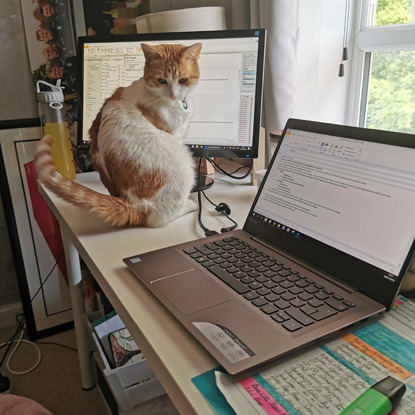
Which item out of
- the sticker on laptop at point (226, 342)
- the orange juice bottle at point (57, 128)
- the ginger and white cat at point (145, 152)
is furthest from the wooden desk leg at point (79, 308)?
the sticker on laptop at point (226, 342)

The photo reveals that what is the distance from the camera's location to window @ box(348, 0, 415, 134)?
3.96ft

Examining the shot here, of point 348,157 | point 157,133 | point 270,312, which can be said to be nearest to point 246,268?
point 270,312

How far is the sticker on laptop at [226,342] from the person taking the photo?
464 millimetres

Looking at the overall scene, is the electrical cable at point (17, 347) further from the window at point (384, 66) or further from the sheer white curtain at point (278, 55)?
the window at point (384, 66)

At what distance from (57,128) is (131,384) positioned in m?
0.80

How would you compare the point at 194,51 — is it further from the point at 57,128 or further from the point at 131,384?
the point at 131,384

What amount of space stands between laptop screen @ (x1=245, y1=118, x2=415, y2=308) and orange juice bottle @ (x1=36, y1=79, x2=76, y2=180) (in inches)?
27.9

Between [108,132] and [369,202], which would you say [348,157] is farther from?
[108,132]

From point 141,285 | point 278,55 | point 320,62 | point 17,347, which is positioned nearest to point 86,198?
point 141,285

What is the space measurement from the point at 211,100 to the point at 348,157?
48cm

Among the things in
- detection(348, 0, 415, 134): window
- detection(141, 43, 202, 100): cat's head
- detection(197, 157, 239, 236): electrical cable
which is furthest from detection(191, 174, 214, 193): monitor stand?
detection(348, 0, 415, 134): window

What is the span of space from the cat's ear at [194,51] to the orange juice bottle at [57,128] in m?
0.52

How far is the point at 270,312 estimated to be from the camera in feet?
1.79

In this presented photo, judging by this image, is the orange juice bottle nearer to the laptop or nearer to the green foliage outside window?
the laptop
